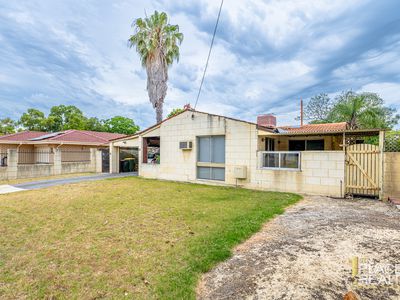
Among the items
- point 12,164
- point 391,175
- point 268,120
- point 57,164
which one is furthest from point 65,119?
point 391,175

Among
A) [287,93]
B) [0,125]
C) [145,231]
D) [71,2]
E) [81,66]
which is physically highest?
[81,66]

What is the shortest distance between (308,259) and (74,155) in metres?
20.0

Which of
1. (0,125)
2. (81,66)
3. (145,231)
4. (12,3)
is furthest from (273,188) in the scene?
(0,125)

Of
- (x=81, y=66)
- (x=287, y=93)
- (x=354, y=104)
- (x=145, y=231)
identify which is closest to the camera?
(x=145, y=231)

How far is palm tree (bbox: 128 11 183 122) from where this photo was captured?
17.0 m

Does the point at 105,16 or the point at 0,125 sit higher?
the point at 105,16

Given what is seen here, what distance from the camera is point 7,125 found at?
30.2 m

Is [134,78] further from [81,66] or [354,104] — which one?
[354,104]

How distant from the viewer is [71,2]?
11.5m

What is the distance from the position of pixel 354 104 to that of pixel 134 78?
22.7 metres

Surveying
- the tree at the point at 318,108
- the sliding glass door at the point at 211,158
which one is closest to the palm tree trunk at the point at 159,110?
the sliding glass door at the point at 211,158

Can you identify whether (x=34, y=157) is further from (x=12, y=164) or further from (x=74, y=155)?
(x=12, y=164)

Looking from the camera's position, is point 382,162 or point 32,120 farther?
point 32,120

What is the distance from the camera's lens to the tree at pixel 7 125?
29359 mm
